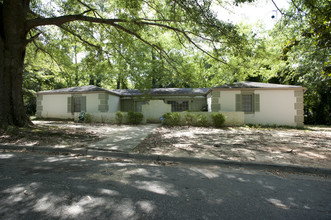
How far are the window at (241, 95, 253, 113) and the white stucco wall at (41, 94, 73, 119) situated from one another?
49.9 ft

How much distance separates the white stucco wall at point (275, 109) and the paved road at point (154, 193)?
10985 mm

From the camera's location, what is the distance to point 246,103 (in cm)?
1400

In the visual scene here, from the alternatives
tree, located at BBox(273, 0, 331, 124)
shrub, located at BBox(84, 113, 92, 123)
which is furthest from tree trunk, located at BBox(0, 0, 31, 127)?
tree, located at BBox(273, 0, 331, 124)

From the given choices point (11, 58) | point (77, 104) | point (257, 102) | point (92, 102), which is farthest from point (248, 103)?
point (77, 104)

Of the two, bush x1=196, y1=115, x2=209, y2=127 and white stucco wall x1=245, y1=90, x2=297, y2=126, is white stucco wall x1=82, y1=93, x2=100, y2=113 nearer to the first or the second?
bush x1=196, y1=115, x2=209, y2=127

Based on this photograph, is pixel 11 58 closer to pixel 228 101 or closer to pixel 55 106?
pixel 55 106

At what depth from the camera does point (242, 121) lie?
13.0 meters

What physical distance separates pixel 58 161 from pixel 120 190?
2.51 metres

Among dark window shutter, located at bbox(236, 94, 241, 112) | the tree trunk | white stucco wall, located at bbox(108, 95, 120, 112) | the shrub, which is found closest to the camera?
the tree trunk

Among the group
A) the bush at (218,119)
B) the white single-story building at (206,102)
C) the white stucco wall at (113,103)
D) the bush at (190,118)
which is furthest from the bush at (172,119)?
the white stucco wall at (113,103)

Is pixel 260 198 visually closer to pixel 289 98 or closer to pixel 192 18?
pixel 192 18

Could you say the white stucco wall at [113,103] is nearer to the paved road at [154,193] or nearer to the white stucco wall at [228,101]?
the white stucco wall at [228,101]

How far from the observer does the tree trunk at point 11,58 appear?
7605 millimetres

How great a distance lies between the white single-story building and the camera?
1325 centimetres
